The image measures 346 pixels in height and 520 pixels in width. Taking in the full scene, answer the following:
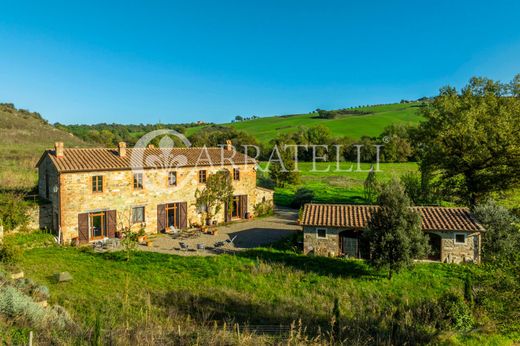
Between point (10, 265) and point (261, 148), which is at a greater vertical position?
point (261, 148)

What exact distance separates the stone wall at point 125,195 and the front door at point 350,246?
10.9 metres

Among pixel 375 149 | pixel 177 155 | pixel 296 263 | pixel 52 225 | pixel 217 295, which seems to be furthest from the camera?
pixel 375 149

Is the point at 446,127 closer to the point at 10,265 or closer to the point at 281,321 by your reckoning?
the point at 281,321

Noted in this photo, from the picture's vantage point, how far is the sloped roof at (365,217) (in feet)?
61.2

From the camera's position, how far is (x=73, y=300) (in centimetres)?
1253

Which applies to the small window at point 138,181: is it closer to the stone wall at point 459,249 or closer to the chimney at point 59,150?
the chimney at point 59,150

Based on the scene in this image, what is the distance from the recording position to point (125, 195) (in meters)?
22.9

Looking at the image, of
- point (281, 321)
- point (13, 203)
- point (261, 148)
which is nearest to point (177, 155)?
point (13, 203)

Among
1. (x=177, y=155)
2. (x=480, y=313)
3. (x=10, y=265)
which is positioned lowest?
(x=480, y=313)

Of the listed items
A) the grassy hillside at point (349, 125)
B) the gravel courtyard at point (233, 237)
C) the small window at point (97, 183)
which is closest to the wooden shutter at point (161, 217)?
the gravel courtyard at point (233, 237)

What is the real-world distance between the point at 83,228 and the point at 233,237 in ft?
30.3

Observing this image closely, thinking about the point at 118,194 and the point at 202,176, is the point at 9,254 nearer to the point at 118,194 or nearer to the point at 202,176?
the point at 118,194

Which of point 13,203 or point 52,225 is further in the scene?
point 52,225

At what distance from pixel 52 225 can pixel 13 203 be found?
8.48ft
